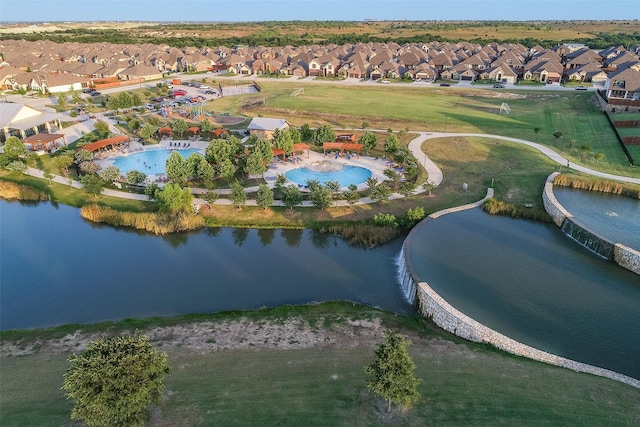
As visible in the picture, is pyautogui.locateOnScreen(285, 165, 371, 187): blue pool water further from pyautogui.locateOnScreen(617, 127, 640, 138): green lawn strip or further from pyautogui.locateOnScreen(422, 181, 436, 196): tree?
pyautogui.locateOnScreen(617, 127, 640, 138): green lawn strip

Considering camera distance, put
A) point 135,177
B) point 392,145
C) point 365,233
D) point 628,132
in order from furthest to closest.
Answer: point 628,132
point 392,145
point 135,177
point 365,233

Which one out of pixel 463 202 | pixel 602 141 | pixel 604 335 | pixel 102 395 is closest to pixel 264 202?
pixel 463 202

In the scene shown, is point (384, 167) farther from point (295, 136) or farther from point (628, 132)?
point (628, 132)

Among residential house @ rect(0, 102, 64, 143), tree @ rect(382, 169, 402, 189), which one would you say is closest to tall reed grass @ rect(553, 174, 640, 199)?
tree @ rect(382, 169, 402, 189)

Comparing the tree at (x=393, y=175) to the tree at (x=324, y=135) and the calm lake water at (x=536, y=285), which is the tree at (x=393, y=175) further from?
the tree at (x=324, y=135)

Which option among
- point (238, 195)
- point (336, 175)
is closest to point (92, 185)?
point (238, 195)

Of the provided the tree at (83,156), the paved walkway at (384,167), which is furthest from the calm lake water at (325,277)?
the tree at (83,156)

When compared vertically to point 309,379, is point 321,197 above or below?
above
